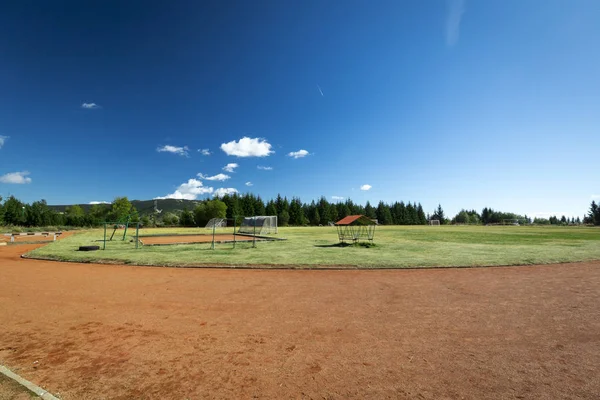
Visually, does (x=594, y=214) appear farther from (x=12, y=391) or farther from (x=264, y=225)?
(x=12, y=391)

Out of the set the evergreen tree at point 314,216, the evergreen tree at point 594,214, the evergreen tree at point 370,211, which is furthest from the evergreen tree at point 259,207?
the evergreen tree at point 594,214

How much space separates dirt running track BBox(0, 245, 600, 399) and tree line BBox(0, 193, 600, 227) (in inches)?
2473

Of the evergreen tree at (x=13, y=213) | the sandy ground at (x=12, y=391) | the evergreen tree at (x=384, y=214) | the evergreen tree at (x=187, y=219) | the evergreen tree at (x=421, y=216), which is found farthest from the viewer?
the evergreen tree at (x=421, y=216)

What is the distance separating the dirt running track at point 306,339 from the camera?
4.12 meters

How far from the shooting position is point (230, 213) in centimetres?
10044

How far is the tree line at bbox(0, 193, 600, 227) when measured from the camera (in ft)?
248

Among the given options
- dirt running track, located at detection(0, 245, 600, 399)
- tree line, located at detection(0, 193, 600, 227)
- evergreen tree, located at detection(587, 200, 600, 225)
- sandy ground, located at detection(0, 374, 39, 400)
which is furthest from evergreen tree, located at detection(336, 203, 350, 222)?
sandy ground, located at detection(0, 374, 39, 400)

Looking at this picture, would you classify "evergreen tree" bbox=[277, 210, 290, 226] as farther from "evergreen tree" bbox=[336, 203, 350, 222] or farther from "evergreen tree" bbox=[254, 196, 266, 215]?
"evergreen tree" bbox=[336, 203, 350, 222]

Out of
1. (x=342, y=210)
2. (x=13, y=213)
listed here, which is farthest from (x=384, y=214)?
(x=13, y=213)

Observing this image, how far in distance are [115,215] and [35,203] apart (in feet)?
71.0

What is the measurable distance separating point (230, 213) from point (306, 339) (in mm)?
97598

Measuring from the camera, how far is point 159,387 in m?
4.08

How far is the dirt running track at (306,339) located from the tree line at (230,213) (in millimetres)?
62808

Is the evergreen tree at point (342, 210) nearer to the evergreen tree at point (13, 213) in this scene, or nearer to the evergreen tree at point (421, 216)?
the evergreen tree at point (421, 216)
